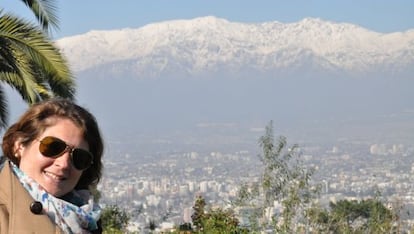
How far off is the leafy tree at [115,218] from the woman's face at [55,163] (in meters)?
6.25

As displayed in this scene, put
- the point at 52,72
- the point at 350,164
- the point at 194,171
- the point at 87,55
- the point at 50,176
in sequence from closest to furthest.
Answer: the point at 50,176 → the point at 52,72 → the point at 350,164 → the point at 194,171 → the point at 87,55

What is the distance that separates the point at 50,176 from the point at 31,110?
0.22m

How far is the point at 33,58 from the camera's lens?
10289 mm

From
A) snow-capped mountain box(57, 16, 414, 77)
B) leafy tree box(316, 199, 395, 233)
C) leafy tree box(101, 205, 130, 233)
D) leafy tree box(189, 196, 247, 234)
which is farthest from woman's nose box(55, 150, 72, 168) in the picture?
snow-capped mountain box(57, 16, 414, 77)

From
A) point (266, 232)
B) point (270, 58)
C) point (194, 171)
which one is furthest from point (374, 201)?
point (270, 58)

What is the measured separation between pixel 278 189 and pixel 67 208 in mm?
4973

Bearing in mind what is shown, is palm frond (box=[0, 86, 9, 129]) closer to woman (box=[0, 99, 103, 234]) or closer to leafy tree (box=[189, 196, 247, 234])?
leafy tree (box=[189, 196, 247, 234])

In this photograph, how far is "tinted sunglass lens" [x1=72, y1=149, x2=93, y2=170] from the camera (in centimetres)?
232

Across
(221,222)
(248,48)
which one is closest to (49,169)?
(221,222)

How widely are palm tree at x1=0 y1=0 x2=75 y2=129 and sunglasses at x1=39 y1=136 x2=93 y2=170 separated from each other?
301 inches

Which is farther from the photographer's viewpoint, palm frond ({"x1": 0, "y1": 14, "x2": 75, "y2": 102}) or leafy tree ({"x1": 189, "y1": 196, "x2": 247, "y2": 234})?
palm frond ({"x1": 0, "y1": 14, "x2": 75, "y2": 102})

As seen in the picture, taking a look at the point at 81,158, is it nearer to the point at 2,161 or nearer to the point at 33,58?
the point at 2,161

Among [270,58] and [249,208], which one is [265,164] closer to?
[249,208]

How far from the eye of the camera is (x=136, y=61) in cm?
10606
